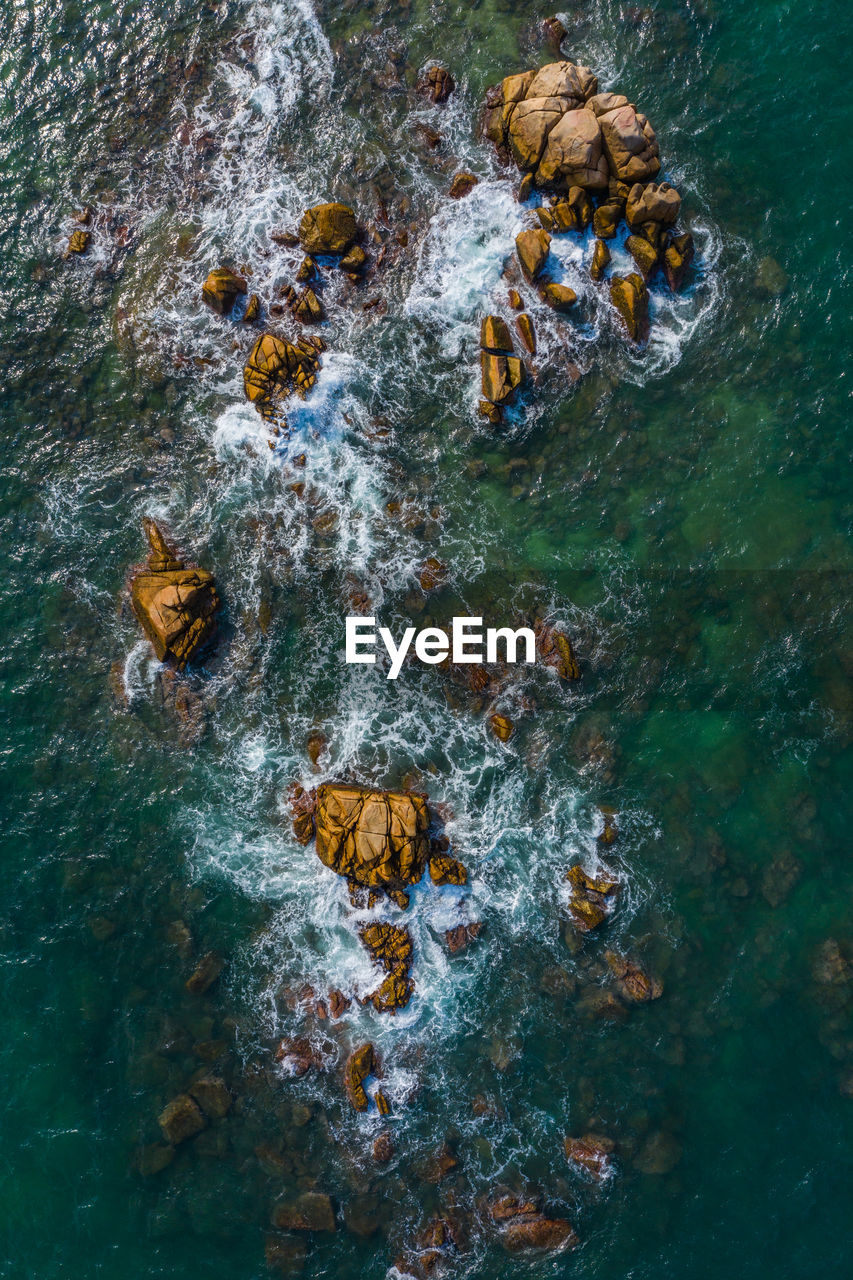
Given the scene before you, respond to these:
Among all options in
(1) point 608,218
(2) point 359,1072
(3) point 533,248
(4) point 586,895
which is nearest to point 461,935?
(4) point 586,895

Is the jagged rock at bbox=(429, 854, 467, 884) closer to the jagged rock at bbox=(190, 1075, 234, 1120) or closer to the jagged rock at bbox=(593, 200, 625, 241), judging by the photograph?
the jagged rock at bbox=(190, 1075, 234, 1120)

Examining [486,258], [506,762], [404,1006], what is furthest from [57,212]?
[404,1006]

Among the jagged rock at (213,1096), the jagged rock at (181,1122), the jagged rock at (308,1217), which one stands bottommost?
the jagged rock at (308,1217)

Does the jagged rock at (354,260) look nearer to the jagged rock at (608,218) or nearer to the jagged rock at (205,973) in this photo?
the jagged rock at (608,218)

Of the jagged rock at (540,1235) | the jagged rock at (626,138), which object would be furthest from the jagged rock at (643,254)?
the jagged rock at (540,1235)

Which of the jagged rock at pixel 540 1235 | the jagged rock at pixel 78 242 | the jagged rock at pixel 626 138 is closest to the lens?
the jagged rock at pixel 626 138

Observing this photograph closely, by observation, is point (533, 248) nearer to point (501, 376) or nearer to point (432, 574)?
point (501, 376)

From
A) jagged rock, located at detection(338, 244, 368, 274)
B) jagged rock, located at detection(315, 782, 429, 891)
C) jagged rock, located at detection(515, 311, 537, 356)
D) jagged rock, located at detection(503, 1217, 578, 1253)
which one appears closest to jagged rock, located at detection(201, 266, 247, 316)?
jagged rock, located at detection(338, 244, 368, 274)

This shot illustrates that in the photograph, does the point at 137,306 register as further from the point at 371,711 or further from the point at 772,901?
the point at 772,901

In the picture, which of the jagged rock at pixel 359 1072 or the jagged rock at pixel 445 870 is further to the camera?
the jagged rock at pixel 445 870
